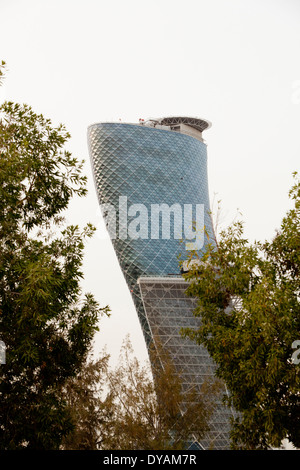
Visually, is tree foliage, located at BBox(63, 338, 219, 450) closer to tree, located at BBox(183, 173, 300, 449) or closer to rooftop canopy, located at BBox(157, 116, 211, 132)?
tree, located at BBox(183, 173, 300, 449)

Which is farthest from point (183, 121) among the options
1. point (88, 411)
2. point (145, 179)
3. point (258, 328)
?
point (258, 328)

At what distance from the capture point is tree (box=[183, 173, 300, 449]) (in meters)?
15.7

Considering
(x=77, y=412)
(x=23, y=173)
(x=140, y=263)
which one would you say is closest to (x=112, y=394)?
(x=77, y=412)

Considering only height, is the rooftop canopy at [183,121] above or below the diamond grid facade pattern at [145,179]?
above

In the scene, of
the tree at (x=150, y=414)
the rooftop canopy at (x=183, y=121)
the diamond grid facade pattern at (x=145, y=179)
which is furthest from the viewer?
the rooftop canopy at (x=183, y=121)

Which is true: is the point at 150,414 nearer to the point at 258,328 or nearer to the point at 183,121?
the point at 258,328

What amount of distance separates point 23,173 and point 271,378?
8247mm

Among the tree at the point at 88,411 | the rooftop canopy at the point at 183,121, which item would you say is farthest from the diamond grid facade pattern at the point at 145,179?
the tree at the point at 88,411

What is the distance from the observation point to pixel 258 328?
641 inches

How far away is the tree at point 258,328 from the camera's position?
15.7 metres

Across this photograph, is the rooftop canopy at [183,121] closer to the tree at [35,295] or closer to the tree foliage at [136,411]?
the tree foliage at [136,411]

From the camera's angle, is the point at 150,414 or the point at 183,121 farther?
the point at 183,121

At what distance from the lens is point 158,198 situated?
88.6m
